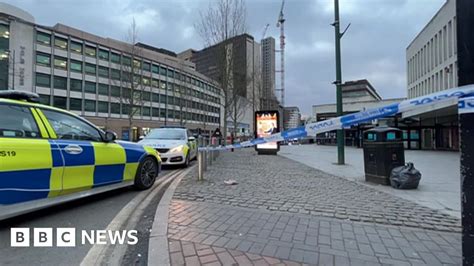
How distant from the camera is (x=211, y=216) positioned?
14.1 ft

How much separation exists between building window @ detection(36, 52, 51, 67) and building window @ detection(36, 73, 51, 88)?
1709mm

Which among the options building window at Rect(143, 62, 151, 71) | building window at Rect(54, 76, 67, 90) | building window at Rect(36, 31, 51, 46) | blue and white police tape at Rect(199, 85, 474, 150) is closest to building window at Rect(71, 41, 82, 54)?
building window at Rect(36, 31, 51, 46)

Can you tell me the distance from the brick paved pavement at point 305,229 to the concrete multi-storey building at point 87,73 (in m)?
31.4

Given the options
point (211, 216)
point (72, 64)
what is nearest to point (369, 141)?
point (211, 216)

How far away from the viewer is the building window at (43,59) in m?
44.6

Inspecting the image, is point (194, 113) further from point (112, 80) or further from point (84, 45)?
point (84, 45)

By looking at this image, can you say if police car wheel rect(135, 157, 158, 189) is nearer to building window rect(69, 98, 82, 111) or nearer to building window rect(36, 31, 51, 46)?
building window rect(69, 98, 82, 111)

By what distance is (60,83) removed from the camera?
4691cm

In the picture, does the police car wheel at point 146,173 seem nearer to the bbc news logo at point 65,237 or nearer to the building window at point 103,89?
the bbc news logo at point 65,237

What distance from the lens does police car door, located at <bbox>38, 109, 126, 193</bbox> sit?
4.36 m

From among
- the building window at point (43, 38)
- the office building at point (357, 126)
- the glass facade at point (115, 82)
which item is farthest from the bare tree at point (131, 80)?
the office building at point (357, 126)

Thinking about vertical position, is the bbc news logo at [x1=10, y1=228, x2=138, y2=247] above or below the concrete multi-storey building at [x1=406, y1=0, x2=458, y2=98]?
below

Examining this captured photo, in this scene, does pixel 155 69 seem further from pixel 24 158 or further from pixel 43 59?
pixel 24 158

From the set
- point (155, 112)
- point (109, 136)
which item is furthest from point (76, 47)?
A: point (109, 136)
